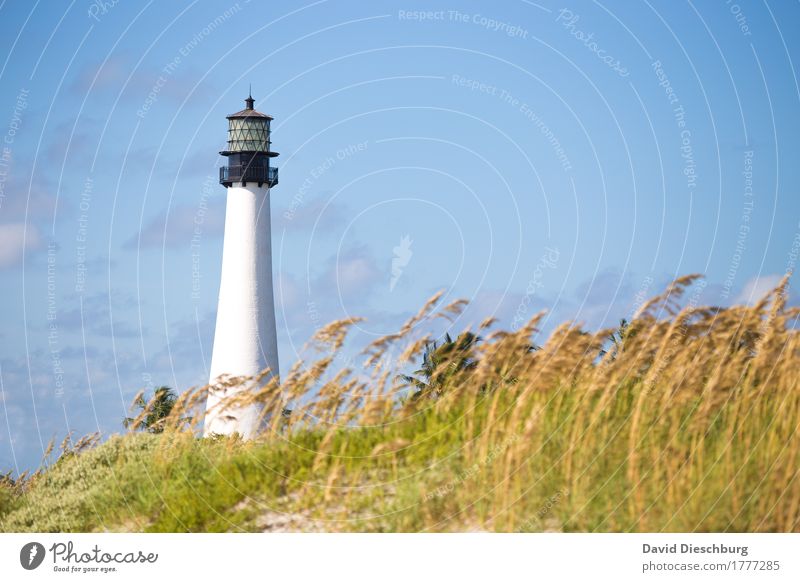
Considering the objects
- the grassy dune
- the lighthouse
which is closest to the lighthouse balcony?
the lighthouse

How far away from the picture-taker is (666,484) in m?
11.0

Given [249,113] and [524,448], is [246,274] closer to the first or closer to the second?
[249,113]

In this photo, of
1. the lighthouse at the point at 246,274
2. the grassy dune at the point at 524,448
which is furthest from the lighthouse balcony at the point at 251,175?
the grassy dune at the point at 524,448

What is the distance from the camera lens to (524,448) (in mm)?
11273

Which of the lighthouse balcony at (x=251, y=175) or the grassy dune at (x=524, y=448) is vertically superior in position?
the lighthouse balcony at (x=251, y=175)

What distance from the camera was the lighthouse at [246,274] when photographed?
38.6 meters

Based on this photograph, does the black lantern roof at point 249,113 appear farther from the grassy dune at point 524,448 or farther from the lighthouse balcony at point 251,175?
the grassy dune at point 524,448
